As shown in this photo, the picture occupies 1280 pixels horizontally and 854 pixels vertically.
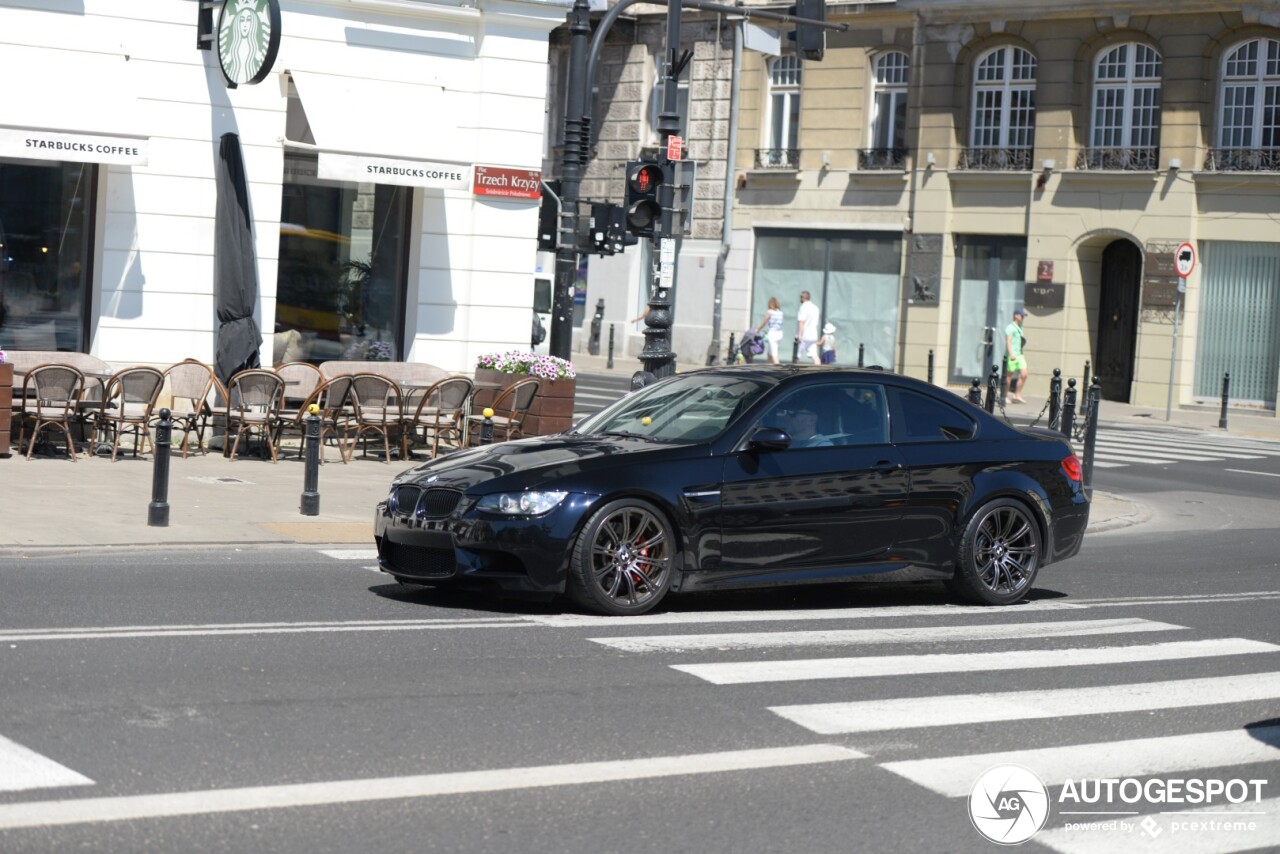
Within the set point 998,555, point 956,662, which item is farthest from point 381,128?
point 956,662

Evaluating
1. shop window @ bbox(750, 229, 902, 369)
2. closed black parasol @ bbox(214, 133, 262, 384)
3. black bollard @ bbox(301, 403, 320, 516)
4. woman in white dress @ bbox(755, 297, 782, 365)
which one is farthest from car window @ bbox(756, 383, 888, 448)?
shop window @ bbox(750, 229, 902, 369)

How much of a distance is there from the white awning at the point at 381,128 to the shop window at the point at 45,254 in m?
2.52

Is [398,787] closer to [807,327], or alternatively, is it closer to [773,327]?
[773,327]

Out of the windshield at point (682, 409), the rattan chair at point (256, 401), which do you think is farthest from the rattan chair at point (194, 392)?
the windshield at point (682, 409)

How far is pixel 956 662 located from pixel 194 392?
1109cm

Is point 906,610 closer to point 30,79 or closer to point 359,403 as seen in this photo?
point 359,403

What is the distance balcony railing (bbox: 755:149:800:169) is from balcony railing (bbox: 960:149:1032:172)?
4.37 metres

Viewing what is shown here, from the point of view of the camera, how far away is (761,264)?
41.9 metres

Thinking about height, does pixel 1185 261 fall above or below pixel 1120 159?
below

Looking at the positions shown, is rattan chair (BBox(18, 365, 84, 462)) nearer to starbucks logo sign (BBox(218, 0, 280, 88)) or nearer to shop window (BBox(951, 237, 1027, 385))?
starbucks logo sign (BBox(218, 0, 280, 88))

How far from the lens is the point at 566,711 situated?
7.25 m

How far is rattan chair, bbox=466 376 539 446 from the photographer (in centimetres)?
1833

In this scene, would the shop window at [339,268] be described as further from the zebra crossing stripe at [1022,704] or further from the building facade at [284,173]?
the zebra crossing stripe at [1022,704]

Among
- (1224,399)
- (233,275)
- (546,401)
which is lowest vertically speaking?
(546,401)
